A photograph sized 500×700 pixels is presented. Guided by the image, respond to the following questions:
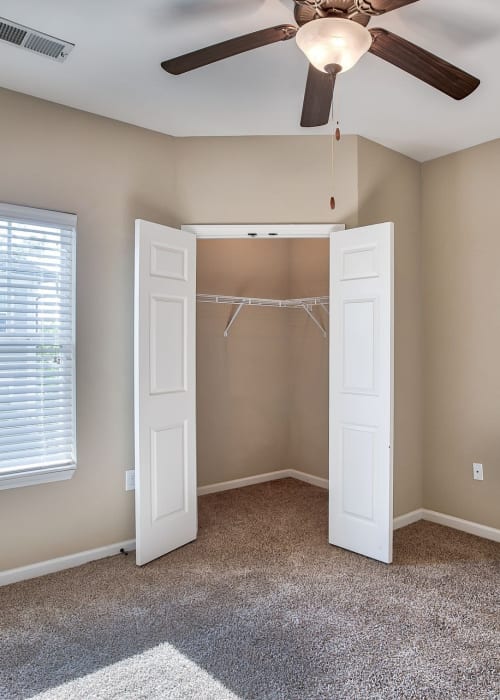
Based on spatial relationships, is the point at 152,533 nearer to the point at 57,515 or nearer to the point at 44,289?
the point at 57,515

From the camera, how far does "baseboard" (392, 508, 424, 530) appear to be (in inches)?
145

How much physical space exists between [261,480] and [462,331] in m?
2.31

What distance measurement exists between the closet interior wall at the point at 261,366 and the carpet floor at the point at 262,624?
128cm

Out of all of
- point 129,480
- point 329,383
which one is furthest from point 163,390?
point 329,383

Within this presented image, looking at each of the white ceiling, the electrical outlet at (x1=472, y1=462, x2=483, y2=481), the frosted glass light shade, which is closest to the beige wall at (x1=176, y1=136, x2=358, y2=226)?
the white ceiling

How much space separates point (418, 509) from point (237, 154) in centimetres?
295

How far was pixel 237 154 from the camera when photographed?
3.48 meters

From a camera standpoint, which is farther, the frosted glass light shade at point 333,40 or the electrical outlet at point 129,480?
the electrical outlet at point 129,480

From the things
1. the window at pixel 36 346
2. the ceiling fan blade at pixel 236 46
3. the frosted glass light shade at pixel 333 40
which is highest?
the ceiling fan blade at pixel 236 46

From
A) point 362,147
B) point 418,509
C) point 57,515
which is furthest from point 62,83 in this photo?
point 418,509

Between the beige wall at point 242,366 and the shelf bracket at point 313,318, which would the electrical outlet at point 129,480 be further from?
the shelf bracket at point 313,318

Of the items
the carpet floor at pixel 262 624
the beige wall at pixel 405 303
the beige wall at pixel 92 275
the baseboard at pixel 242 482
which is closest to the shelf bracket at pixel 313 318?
the beige wall at pixel 405 303

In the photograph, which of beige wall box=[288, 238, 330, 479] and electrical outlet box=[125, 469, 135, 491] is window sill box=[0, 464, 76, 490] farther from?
beige wall box=[288, 238, 330, 479]

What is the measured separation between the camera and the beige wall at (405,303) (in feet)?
12.0
